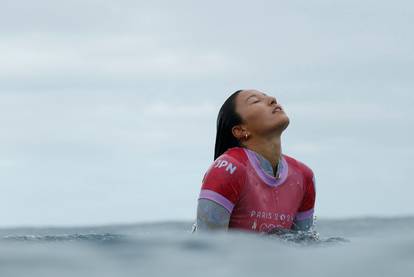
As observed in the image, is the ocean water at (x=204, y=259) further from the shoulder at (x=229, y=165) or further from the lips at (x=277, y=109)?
the lips at (x=277, y=109)

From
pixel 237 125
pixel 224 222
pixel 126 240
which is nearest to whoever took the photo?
pixel 126 240

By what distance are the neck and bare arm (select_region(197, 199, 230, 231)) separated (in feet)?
2.24

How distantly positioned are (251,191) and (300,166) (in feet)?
2.55

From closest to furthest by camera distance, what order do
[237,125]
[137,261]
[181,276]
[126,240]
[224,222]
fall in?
[181,276] → [137,261] → [126,240] → [224,222] → [237,125]

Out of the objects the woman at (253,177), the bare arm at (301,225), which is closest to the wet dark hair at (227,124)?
the woman at (253,177)

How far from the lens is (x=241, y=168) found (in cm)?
730

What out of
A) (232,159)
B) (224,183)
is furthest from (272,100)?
(224,183)

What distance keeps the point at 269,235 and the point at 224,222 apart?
1.31ft

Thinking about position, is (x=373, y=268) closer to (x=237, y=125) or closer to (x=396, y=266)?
(x=396, y=266)

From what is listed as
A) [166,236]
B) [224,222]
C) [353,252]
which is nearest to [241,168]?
[224,222]

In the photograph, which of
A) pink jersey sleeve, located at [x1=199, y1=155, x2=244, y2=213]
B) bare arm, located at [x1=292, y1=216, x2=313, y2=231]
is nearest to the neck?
pink jersey sleeve, located at [x1=199, y1=155, x2=244, y2=213]

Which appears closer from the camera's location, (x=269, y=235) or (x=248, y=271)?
(x=248, y=271)

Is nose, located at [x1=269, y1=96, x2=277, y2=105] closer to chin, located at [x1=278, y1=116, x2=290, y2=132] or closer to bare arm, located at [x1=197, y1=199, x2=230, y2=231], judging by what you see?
chin, located at [x1=278, y1=116, x2=290, y2=132]

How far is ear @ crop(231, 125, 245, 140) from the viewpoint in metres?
7.64
